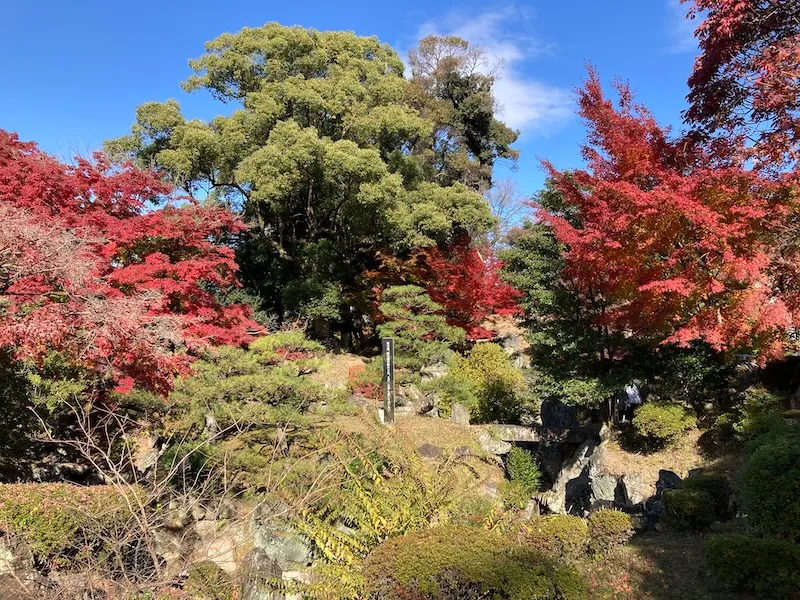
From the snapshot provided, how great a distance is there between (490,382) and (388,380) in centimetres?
348

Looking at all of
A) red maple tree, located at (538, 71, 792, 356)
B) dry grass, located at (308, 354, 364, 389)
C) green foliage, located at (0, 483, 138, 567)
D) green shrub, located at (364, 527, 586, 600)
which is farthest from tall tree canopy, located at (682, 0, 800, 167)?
dry grass, located at (308, 354, 364, 389)

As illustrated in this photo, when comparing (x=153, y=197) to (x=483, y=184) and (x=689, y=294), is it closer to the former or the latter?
(x=689, y=294)

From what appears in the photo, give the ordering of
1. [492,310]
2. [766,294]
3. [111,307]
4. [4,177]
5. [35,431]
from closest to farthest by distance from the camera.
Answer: [111,307] < [766,294] < [35,431] < [4,177] < [492,310]

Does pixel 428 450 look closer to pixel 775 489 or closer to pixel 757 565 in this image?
pixel 775 489

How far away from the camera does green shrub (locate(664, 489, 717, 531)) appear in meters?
5.03

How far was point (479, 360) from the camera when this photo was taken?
12.9m

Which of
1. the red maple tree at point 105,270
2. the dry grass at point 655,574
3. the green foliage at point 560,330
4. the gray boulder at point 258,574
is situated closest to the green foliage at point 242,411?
the red maple tree at point 105,270

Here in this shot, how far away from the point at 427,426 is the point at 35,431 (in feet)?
20.2

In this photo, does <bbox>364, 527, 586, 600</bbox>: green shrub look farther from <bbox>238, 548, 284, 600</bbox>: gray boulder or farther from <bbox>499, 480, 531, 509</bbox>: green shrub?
<bbox>499, 480, 531, 509</bbox>: green shrub

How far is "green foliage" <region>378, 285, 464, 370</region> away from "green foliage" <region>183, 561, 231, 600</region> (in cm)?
702

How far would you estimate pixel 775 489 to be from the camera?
3.93 metres

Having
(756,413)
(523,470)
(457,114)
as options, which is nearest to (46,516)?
(523,470)

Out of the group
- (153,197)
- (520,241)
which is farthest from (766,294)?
(153,197)

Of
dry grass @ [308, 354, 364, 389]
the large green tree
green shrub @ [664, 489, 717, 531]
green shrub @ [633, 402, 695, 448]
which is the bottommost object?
green shrub @ [664, 489, 717, 531]
